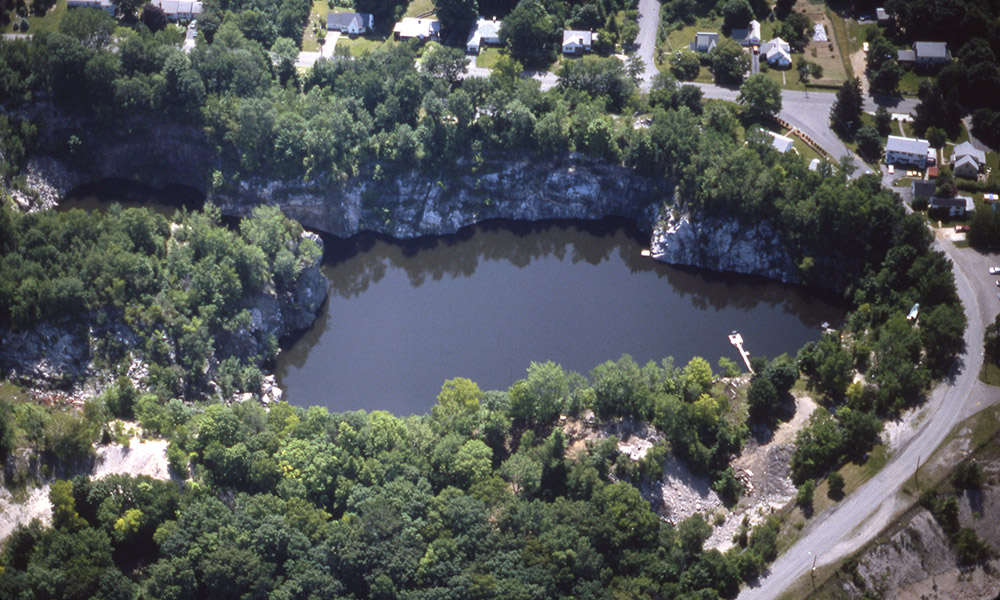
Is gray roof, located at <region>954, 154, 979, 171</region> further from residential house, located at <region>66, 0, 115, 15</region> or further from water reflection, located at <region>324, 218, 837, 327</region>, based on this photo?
residential house, located at <region>66, 0, 115, 15</region>

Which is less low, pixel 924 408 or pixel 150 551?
pixel 150 551

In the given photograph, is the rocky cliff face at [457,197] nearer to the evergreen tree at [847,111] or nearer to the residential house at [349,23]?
the evergreen tree at [847,111]

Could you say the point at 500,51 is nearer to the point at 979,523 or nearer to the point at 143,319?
the point at 143,319

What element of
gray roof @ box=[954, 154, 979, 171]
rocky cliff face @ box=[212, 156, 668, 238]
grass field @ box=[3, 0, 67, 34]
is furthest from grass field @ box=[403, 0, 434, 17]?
gray roof @ box=[954, 154, 979, 171]

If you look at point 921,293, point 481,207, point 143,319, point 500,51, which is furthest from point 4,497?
point 921,293

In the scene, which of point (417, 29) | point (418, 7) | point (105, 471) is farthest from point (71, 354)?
point (418, 7)

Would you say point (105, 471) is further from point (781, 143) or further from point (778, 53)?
point (778, 53)

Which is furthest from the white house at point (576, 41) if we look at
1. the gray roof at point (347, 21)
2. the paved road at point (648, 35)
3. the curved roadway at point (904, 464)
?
the curved roadway at point (904, 464)
